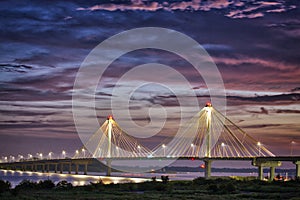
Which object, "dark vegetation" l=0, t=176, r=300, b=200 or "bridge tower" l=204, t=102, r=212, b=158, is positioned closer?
"dark vegetation" l=0, t=176, r=300, b=200

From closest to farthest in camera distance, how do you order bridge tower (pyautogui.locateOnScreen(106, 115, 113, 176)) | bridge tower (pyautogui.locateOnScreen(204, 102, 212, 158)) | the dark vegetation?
1. the dark vegetation
2. bridge tower (pyautogui.locateOnScreen(204, 102, 212, 158))
3. bridge tower (pyautogui.locateOnScreen(106, 115, 113, 176))

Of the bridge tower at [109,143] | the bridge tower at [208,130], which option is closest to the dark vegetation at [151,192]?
the bridge tower at [208,130]

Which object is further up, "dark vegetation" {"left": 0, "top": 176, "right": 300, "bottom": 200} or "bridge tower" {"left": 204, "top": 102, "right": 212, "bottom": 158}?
"bridge tower" {"left": 204, "top": 102, "right": 212, "bottom": 158}

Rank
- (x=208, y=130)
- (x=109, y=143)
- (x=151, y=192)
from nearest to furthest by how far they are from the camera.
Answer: (x=151, y=192)
(x=208, y=130)
(x=109, y=143)

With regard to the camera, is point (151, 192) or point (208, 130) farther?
point (208, 130)

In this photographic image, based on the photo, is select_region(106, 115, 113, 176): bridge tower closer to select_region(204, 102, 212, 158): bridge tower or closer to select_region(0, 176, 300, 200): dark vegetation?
select_region(204, 102, 212, 158): bridge tower

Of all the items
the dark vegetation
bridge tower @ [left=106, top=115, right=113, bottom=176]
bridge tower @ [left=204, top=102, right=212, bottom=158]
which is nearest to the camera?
the dark vegetation

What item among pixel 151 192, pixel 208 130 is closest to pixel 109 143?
pixel 208 130

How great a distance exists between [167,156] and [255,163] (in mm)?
31312

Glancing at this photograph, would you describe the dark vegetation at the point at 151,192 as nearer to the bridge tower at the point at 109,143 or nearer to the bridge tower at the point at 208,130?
the bridge tower at the point at 208,130

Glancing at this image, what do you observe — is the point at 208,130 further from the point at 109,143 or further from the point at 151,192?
the point at 151,192

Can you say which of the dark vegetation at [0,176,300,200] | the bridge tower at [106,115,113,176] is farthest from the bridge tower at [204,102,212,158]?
the dark vegetation at [0,176,300,200]

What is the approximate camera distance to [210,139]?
12738 centimetres

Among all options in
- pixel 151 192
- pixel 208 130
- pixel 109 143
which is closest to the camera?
pixel 151 192
